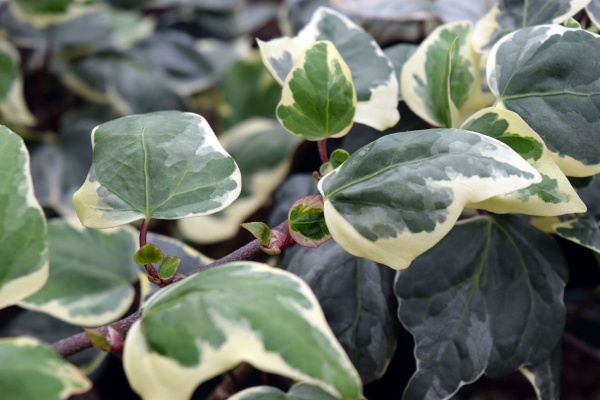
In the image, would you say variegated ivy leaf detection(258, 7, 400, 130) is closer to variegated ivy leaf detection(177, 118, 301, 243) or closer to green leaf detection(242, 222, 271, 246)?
green leaf detection(242, 222, 271, 246)

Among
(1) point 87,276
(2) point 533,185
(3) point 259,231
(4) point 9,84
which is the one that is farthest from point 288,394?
(4) point 9,84

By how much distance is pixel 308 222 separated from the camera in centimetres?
47

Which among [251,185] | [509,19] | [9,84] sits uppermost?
[509,19]

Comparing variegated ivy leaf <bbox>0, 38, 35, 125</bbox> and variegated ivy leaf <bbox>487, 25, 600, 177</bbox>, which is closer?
variegated ivy leaf <bbox>487, 25, 600, 177</bbox>

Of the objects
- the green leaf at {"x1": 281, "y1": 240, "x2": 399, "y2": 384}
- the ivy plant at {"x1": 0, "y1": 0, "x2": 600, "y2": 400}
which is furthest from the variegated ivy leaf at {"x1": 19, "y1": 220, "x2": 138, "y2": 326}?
the green leaf at {"x1": 281, "y1": 240, "x2": 399, "y2": 384}

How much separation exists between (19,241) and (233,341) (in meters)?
0.15

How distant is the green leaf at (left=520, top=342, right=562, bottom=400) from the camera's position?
564mm

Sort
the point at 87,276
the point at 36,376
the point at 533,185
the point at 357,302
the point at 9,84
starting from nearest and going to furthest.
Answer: the point at 36,376 → the point at 533,185 → the point at 357,302 → the point at 87,276 → the point at 9,84

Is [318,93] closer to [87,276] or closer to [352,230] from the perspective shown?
[352,230]

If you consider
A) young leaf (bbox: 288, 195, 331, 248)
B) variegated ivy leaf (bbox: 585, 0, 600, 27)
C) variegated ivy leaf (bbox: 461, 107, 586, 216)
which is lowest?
young leaf (bbox: 288, 195, 331, 248)

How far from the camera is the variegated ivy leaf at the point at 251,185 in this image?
3.15 ft

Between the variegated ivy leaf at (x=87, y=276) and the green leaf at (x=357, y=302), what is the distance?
0.72ft

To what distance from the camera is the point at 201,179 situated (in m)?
0.47

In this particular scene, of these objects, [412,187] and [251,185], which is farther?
[251,185]
